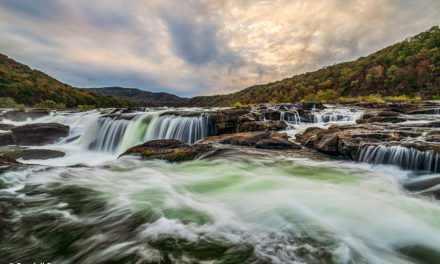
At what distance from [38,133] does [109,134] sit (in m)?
4.39

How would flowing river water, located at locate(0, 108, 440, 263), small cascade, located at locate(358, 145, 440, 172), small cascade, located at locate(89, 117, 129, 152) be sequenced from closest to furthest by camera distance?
flowing river water, located at locate(0, 108, 440, 263), small cascade, located at locate(358, 145, 440, 172), small cascade, located at locate(89, 117, 129, 152)

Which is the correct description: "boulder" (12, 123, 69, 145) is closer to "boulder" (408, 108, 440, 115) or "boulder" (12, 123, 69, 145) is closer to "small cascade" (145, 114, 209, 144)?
"small cascade" (145, 114, 209, 144)

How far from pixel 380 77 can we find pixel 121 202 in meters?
68.0

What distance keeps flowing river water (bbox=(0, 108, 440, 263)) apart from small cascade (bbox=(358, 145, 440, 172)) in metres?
0.33

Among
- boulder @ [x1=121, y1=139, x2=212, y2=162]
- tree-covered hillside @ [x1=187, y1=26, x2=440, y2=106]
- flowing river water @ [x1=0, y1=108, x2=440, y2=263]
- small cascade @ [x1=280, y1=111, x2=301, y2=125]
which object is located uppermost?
tree-covered hillside @ [x1=187, y1=26, x2=440, y2=106]

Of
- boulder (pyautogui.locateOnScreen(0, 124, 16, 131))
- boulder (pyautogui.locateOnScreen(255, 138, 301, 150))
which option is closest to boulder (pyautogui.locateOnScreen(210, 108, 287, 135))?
boulder (pyautogui.locateOnScreen(255, 138, 301, 150))

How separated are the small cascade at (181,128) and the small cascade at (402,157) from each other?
8.62 metres

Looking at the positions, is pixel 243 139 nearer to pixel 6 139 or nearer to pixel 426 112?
pixel 6 139

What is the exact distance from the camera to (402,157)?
7988 mm

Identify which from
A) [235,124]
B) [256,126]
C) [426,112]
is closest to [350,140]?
[256,126]

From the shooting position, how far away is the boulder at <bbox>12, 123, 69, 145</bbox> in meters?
16.0

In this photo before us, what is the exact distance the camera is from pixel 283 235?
4285mm

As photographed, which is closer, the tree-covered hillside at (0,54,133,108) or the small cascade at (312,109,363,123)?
the small cascade at (312,109,363,123)

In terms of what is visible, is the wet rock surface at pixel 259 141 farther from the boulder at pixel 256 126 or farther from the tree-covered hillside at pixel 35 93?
the tree-covered hillside at pixel 35 93
